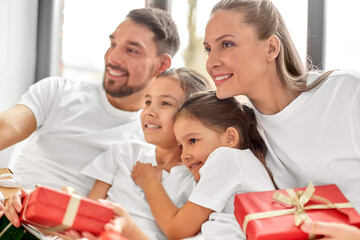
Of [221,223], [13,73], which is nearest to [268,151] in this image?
[221,223]

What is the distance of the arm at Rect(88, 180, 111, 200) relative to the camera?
1.56 m

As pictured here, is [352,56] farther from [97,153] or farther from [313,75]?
[97,153]

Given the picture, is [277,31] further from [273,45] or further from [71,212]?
[71,212]

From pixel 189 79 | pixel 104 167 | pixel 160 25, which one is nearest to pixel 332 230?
pixel 189 79

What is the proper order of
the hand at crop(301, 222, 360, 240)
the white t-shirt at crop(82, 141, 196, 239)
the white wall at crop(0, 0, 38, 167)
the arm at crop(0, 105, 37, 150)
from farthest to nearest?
the white wall at crop(0, 0, 38, 167) → the arm at crop(0, 105, 37, 150) → the white t-shirt at crop(82, 141, 196, 239) → the hand at crop(301, 222, 360, 240)

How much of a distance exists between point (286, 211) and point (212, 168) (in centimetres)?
26

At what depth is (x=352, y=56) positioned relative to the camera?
192 centimetres

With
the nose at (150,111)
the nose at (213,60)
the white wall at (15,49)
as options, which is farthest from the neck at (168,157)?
the white wall at (15,49)

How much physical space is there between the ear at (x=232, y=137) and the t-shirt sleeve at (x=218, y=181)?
0.14 m

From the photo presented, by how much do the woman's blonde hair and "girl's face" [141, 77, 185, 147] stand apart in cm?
33

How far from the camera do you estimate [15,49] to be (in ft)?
7.39

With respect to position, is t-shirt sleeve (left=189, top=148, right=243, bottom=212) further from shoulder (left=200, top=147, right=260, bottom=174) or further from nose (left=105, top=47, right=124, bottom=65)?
nose (left=105, top=47, right=124, bottom=65)

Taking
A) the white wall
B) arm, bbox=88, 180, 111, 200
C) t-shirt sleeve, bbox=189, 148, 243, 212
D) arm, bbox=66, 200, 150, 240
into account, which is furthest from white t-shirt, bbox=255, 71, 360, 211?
the white wall

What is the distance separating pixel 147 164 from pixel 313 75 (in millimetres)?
664
